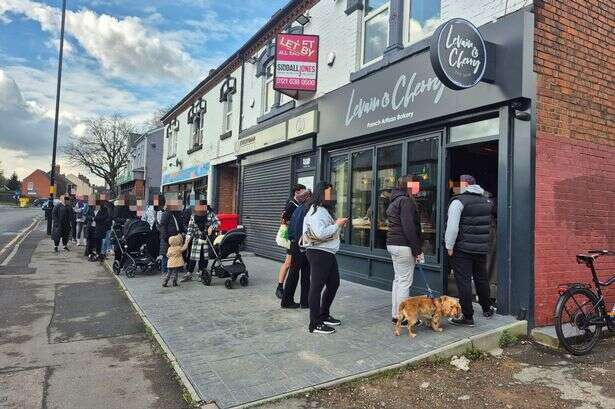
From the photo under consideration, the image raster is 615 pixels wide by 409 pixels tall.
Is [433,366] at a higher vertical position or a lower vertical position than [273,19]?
lower

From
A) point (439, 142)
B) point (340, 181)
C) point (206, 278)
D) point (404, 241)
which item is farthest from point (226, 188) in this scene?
point (404, 241)

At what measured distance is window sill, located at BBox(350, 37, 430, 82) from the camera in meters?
7.37

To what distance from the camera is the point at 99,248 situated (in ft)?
40.7

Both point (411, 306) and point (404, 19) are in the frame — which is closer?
point (411, 306)

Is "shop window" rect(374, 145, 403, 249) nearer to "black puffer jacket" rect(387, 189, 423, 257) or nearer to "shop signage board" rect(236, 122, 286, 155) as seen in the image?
"black puffer jacket" rect(387, 189, 423, 257)

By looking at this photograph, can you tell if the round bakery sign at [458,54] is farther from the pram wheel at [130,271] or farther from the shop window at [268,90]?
the shop window at [268,90]

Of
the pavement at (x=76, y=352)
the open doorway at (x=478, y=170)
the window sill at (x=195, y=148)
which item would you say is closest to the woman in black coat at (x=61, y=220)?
the pavement at (x=76, y=352)

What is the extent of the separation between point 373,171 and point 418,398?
515 centimetres

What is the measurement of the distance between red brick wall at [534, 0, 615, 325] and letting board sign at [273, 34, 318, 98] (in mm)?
5476

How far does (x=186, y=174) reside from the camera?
2064 centimetres

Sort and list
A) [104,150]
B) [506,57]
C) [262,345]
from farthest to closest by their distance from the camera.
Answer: [104,150], [506,57], [262,345]

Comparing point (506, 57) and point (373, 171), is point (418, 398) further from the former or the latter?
point (373, 171)

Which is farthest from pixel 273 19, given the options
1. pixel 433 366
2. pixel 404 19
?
pixel 433 366

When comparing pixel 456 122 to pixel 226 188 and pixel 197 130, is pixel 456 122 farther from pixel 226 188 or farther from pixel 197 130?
pixel 197 130
